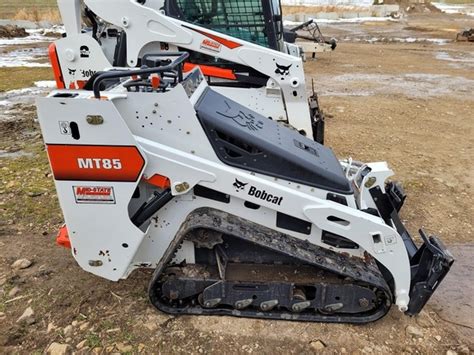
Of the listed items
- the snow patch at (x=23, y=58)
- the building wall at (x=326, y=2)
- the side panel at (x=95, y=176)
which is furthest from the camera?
the building wall at (x=326, y=2)

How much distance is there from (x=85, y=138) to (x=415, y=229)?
11.5 feet

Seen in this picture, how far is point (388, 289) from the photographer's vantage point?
3.03 meters

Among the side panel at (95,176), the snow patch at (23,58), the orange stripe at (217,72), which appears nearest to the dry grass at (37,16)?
the snow patch at (23,58)

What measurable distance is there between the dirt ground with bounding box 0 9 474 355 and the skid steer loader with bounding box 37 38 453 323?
0.53ft

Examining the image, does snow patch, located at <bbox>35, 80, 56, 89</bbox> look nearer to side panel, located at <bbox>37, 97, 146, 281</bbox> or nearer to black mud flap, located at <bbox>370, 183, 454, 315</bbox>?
side panel, located at <bbox>37, 97, 146, 281</bbox>

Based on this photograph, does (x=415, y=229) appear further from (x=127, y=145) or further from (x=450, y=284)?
(x=127, y=145)

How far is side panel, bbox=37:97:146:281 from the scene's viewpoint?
2771 mm

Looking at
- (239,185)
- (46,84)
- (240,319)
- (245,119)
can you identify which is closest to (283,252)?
(239,185)

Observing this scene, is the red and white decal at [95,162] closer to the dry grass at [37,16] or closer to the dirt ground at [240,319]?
the dirt ground at [240,319]

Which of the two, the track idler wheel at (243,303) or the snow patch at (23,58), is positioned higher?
the snow patch at (23,58)

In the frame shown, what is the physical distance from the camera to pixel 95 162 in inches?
113

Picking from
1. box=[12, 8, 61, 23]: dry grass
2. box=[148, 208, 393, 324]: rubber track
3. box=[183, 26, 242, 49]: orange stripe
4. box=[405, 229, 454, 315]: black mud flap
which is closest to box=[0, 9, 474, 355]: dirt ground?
box=[148, 208, 393, 324]: rubber track

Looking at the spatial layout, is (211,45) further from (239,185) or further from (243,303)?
(243,303)

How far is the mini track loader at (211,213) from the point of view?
2.88 metres
